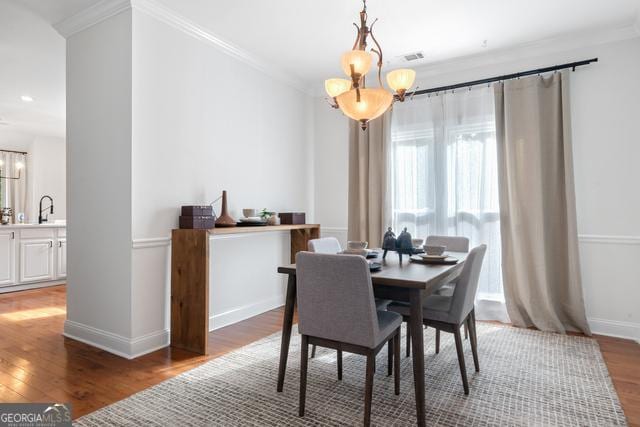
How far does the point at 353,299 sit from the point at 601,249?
277 centimetres

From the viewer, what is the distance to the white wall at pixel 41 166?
257 inches

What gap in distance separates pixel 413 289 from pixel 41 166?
291 inches

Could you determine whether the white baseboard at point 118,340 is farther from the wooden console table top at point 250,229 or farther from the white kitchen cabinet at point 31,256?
the white kitchen cabinet at point 31,256

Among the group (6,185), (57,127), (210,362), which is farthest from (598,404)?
(6,185)

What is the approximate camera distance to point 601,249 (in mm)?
3307

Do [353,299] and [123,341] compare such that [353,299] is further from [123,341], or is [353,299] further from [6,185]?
[6,185]

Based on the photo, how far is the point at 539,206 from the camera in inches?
135

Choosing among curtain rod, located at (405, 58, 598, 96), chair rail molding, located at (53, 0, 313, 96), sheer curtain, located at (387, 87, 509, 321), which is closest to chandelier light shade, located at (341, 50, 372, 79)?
curtain rod, located at (405, 58, 598, 96)

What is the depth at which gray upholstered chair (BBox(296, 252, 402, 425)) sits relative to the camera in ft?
5.82

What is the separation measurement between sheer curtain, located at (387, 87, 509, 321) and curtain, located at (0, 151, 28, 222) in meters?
6.44

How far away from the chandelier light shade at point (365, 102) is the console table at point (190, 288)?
1.40m

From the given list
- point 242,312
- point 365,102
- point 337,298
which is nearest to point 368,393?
point 337,298

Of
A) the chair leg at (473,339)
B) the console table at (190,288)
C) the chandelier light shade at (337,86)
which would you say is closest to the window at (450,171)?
the chair leg at (473,339)

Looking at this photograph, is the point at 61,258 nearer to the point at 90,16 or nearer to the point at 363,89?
the point at 90,16
